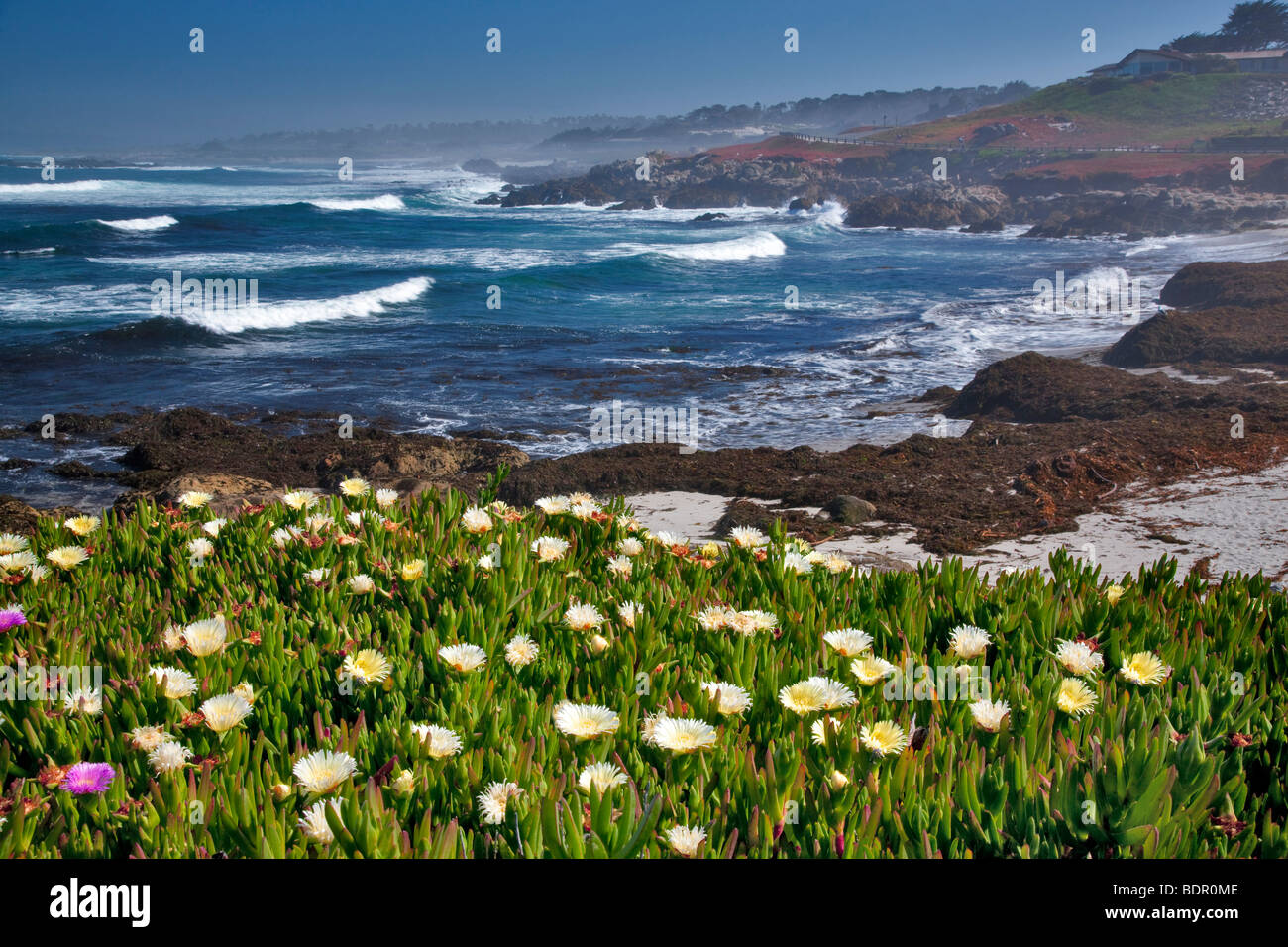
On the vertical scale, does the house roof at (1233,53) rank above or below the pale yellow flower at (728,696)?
above

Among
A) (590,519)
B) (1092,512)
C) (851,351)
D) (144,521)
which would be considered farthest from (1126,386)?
(144,521)

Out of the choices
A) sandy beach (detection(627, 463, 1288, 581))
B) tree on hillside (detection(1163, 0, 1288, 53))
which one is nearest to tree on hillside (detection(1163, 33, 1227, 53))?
tree on hillside (detection(1163, 0, 1288, 53))

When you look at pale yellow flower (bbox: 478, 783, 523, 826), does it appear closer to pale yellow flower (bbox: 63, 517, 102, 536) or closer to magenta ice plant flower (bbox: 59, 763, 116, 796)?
magenta ice plant flower (bbox: 59, 763, 116, 796)

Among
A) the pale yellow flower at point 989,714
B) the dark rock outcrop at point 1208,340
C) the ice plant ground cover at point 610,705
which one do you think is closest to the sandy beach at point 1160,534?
the ice plant ground cover at point 610,705

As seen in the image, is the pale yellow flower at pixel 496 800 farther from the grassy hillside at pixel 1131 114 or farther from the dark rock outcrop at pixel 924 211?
the grassy hillside at pixel 1131 114

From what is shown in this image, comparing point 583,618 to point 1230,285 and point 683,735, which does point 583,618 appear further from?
point 1230,285
